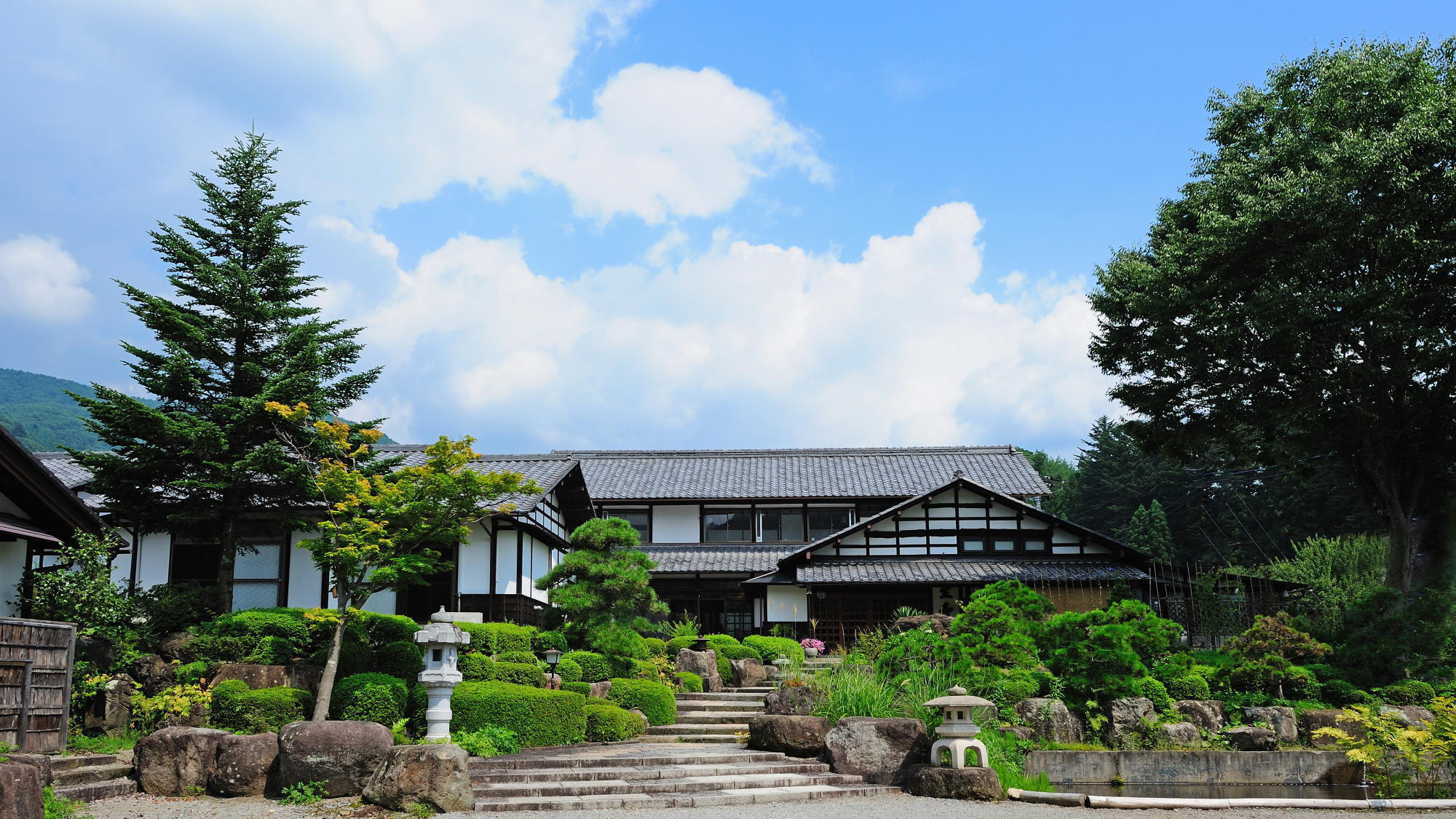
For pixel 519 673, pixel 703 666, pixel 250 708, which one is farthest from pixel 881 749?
pixel 250 708

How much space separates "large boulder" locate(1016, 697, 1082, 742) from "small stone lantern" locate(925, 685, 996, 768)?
217 centimetres

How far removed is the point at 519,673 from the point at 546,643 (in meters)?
2.52

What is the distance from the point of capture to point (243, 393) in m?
17.6

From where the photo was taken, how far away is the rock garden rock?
1437 cm

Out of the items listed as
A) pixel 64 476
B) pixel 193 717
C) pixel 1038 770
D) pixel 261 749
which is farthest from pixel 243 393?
pixel 1038 770

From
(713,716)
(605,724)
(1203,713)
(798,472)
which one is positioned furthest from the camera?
(798,472)

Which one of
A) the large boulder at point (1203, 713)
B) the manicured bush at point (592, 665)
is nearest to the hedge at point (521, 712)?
the manicured bush at point (592, 665)

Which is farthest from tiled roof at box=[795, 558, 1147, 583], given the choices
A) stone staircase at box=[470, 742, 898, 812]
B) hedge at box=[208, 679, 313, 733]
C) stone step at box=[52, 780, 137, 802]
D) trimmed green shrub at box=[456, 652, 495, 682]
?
stone step at box=[52, 780, 137, 802]

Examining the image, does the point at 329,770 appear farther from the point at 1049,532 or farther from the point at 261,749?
the point at 1049,532

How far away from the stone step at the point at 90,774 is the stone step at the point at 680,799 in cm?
478

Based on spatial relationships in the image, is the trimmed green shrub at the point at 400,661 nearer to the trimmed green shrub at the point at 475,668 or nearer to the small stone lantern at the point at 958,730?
the trimmed green shrub at the point at 475,668

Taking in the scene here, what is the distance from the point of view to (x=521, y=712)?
45.8 feet

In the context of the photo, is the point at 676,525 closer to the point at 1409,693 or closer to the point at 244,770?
the point at 1409,693

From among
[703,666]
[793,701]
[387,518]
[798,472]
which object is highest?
[798,472]
